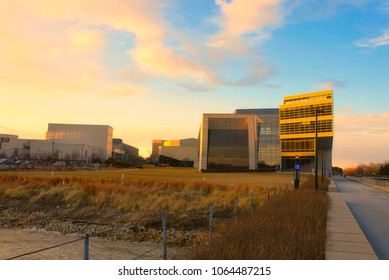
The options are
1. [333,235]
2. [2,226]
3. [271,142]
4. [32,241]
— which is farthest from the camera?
[271,142]

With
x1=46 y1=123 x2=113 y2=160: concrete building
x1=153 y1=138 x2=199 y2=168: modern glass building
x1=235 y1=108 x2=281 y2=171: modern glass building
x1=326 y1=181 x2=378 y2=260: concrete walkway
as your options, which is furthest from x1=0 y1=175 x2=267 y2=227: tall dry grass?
x1=153 y1=138 x2=199 y2=168: modern glass building

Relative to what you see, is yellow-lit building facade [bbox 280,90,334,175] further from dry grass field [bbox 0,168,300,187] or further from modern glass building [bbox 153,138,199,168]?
modern glass building [bbox 153,138,199,168]

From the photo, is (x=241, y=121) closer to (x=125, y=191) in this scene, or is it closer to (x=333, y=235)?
Answer: (x=125, y=191)

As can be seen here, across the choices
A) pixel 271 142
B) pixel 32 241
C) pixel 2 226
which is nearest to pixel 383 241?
pixel 32 241

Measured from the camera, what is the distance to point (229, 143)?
96.4 m

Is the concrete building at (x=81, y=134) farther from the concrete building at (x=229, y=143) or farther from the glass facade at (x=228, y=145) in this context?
the glass facade at (x=228, y=145)

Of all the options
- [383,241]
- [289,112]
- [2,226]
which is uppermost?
[289,112]

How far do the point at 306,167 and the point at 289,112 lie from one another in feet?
56.1

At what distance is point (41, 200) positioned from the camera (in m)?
23.5

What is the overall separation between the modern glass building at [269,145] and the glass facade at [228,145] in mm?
7085

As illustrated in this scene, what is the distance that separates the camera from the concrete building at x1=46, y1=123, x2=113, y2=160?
17200 centimetres

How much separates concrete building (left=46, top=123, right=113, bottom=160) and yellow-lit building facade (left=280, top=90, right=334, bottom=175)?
3856 inches

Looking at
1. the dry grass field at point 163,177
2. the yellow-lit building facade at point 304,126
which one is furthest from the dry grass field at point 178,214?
the yellow-lit building facade at point 304,126

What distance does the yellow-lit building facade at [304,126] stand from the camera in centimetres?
9725
